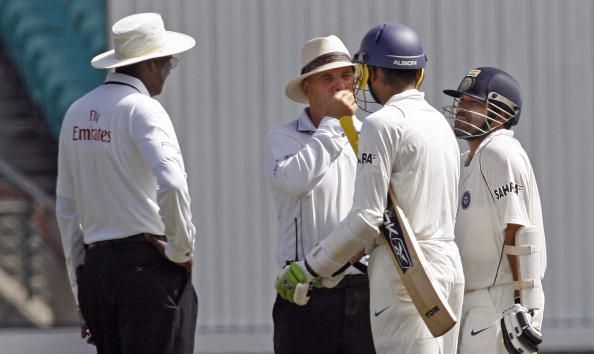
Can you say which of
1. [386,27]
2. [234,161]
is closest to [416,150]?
[386,27]

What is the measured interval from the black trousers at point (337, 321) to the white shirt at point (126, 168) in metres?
0.70

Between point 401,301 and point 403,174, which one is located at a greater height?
point 403,174

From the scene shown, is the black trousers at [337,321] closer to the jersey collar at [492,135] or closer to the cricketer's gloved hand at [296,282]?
the cricketer's gloved hand at [296,282]

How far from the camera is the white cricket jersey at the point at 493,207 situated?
5.59 metres

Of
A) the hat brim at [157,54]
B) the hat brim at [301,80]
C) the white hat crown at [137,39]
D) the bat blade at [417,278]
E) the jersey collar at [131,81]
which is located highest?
the white hat crown at [137,39]

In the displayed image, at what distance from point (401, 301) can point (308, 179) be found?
95cm

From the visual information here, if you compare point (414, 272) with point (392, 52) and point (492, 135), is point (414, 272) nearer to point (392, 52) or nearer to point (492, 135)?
point (392, 52)

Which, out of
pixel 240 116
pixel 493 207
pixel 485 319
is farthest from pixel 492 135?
pixel 240 116

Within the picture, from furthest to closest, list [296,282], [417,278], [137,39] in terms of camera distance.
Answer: [137,39]
[296,282]
[417,278]

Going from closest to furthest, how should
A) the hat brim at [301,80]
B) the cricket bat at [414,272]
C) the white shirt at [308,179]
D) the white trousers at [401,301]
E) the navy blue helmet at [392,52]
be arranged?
the cricket bat at [414,272], the white trousers at [401,301], the navy blue helmet at [392,52], the white shirt at [308,179], the hat brim at [301,80]

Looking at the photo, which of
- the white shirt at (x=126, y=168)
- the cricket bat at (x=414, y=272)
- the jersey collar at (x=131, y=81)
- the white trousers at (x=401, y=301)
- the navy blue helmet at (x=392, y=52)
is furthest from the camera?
the jersey collar at (x=131, y=81)

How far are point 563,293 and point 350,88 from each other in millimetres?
3551

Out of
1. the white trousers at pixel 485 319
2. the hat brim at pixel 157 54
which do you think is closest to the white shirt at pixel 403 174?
the white trousers at pixel 485 319

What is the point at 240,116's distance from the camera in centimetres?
896
